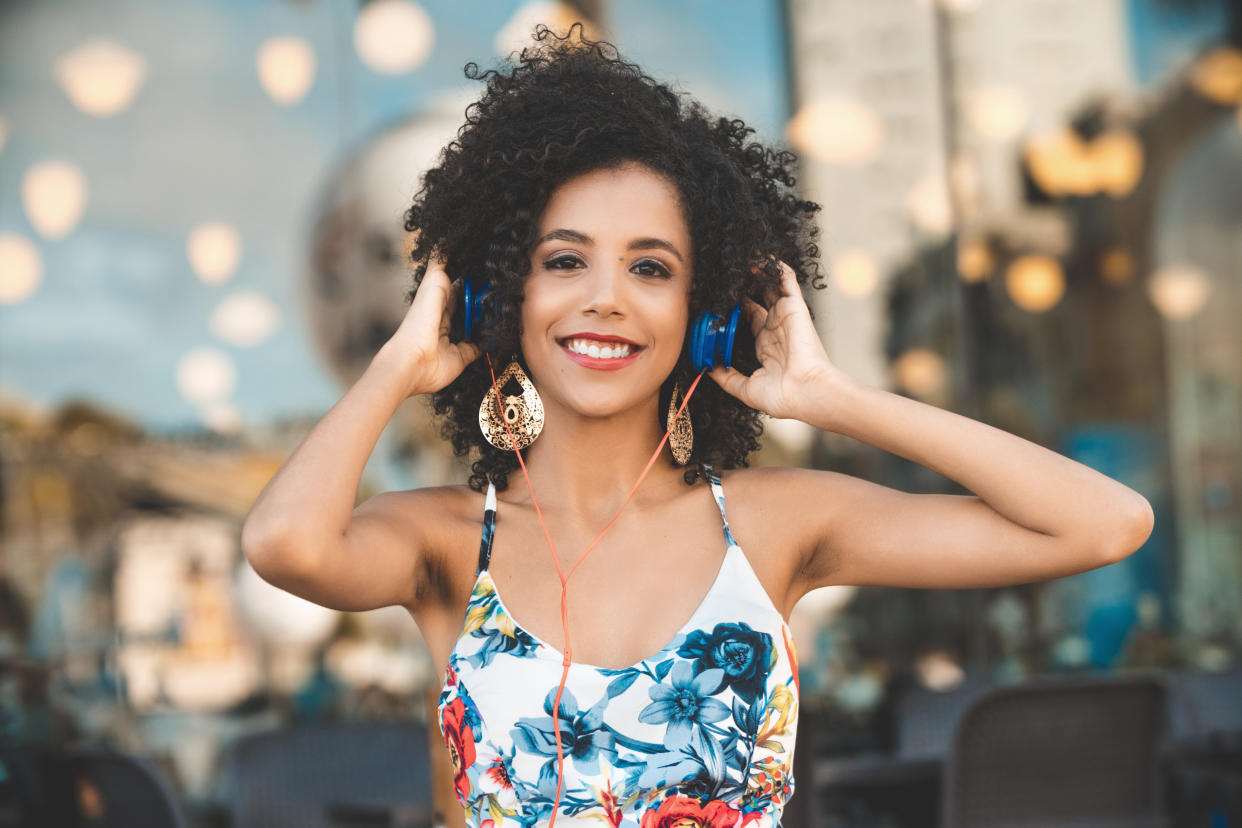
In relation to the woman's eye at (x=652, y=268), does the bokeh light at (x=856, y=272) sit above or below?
above

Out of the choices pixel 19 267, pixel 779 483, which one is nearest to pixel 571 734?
pixel 779 483

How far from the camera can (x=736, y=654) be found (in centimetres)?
155

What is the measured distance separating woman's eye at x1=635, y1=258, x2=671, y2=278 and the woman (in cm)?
1

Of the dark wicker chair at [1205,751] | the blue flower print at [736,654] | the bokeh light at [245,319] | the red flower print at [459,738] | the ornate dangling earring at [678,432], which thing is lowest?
the dark wicker chair at [1205,751]

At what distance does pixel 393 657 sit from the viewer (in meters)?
5.12

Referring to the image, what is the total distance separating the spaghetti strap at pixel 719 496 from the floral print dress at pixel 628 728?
0.10 m

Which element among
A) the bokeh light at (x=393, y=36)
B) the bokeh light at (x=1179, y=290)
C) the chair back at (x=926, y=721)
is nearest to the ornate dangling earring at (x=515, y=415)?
the chair back at (x=926, y=721)

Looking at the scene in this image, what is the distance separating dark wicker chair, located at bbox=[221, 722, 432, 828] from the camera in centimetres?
312

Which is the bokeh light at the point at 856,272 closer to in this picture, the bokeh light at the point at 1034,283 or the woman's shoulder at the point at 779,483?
the bokeh light at the point at 1034,283

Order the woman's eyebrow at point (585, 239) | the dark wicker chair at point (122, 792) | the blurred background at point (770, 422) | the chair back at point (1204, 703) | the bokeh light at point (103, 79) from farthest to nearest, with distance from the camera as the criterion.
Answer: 1. the bokeh light at point (103, 79)
2. the blurred background at point (770, 422)
3. the chair back at point (1204, 703)
4. the dark wicker chair at point (122, 792)
5. the woman's eyebrow at point (585, 239)

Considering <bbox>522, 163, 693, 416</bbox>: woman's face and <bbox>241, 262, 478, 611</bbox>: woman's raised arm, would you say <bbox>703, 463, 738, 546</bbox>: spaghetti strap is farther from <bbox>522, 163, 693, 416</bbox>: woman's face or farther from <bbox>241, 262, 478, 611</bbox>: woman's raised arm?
<bbox>241, 262, 478, 611</bbox>: woman's raised arm

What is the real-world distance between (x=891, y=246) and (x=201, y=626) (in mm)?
3157

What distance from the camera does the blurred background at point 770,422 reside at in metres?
5.05

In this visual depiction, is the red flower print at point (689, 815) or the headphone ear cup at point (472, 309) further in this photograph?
the headphone ear cup at point (472, 309)
